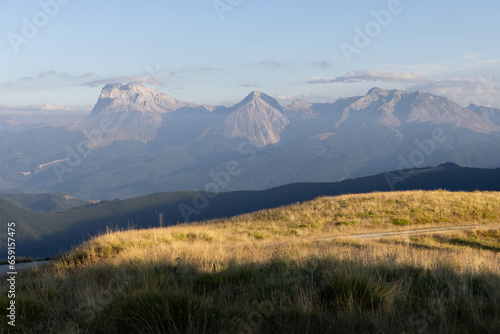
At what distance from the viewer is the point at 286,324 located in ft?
17.3

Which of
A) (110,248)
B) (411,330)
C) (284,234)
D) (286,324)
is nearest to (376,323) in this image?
(411,330)

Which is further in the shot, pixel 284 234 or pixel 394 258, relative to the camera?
pixel 284 234

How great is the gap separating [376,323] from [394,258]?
4178mm

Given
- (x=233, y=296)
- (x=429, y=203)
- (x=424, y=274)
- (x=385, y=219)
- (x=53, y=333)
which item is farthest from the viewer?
(x=429, y=203)

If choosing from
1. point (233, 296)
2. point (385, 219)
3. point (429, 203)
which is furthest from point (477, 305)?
point (429, 203)

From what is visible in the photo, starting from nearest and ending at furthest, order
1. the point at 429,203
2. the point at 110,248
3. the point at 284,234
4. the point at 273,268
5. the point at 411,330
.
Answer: the point at 411,330, the point at 273,268, the point at 110,248, the point at 284,234, the point at 429,203

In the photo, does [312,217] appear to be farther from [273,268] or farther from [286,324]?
[286,324]

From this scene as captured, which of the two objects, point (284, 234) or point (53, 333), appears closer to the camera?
point (53, 333)

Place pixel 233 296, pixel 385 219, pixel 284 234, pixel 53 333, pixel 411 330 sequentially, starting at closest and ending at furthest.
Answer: pixel 411 330 < pixel 53 333 < pixel 233 296 < pixel 284 234 < pixel 385 219

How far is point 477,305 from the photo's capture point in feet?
19.5

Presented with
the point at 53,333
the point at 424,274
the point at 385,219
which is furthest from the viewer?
the point at 385,219

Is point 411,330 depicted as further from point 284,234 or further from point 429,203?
point 429,203

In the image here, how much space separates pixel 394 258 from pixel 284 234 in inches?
665

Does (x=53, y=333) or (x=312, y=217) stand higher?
(x=53, y=333)
